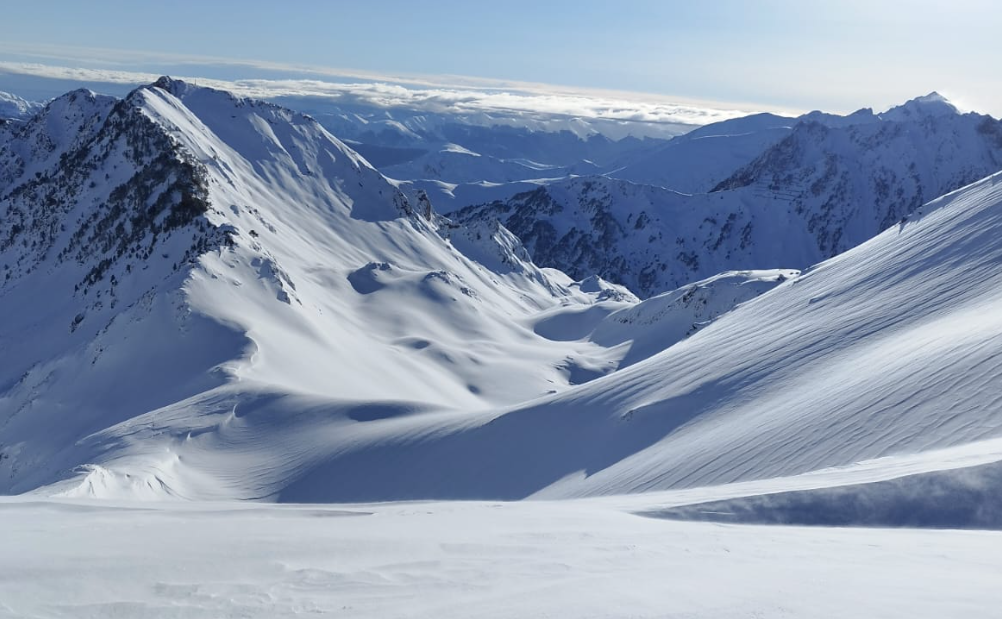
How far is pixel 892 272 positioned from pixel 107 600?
32.6m

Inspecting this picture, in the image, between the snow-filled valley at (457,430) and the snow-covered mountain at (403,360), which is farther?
the snow-covered mountain at (403,360)

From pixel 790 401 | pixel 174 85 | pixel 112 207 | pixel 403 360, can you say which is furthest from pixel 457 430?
pixel 174 85

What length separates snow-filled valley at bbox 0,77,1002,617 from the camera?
9.59 meters

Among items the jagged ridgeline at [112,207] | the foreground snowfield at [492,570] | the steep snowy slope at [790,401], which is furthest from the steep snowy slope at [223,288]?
the foreground snowfield at [492,570]

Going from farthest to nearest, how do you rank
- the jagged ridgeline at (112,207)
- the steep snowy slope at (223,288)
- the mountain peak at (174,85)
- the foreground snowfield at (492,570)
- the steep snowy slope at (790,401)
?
1. the mountain peak at (174,85)
2. the jagged ridgeline at (112,207)
3. the steep snowy slope at (223,288)
4. the steep snowy slope at (790,401)
5. the foreground snowfield at (492,570)

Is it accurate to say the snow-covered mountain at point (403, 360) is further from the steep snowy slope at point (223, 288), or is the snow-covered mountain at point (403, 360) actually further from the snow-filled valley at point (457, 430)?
the steep snowy slope at point (223, 288)

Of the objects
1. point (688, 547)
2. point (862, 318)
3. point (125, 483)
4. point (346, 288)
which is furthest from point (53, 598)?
point (346, 288)

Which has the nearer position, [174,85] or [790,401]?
[790,401]

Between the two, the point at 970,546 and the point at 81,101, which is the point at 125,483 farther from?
the point at 81,101

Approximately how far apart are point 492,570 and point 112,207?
282 ft

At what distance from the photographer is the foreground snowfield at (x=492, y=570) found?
8.48m

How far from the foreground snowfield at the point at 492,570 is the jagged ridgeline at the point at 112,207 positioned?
53941 millimetres

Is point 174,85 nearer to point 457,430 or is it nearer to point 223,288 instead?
point 223,288

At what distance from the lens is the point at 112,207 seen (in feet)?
275
